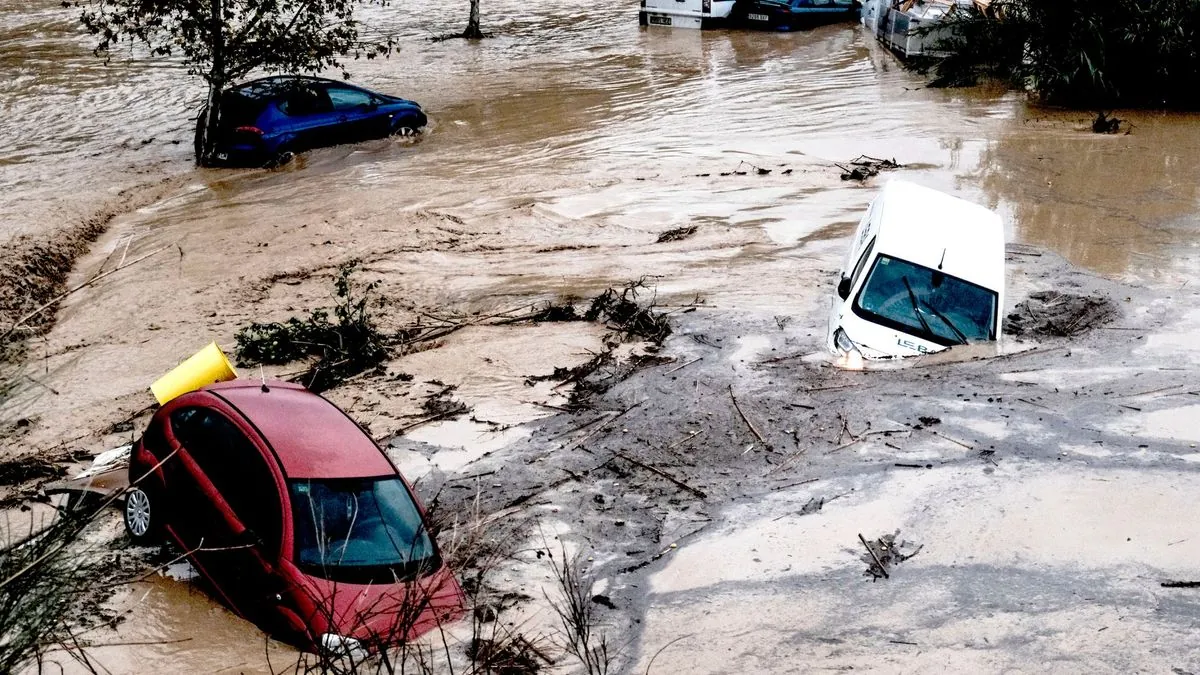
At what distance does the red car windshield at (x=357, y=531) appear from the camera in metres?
6.78

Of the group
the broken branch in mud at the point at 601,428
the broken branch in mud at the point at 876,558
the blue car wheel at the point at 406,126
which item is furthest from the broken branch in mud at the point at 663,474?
the blue car wheel at the point at 406,126

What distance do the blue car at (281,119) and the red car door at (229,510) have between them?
1162cm

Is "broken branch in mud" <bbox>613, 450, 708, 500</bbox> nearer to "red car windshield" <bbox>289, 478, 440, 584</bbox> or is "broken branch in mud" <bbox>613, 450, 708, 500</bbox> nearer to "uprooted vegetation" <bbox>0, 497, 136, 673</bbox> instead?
"red car windshield" <bbox>289, 478, 440, 584</bbox>

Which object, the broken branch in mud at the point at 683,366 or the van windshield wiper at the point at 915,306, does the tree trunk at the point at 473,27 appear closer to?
the broken branch in mud at the point at 683,366

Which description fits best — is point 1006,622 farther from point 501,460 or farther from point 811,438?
point 501,460

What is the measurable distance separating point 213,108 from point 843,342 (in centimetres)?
1204

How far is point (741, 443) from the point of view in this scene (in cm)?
927

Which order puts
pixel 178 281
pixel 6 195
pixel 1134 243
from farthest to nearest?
1. pixel 6 195
2. pixel 1134 243
3. pixel 178 281

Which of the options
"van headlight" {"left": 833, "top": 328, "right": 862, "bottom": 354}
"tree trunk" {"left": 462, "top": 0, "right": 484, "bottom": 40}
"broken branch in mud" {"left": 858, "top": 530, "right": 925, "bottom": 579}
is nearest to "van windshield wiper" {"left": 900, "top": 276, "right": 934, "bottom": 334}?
"van headlight" {"left": 833, "top": 328, "right": 862, "bottom": 354}

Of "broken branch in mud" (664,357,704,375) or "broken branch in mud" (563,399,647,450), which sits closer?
"broken branch in mud" (563,399,647,450)

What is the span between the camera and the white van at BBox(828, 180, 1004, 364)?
1056cm

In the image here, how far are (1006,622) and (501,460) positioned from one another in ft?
12.9

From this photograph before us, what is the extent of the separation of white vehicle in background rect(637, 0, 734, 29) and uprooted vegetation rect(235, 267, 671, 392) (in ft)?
72.0

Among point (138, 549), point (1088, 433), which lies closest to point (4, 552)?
point (138, 549)
